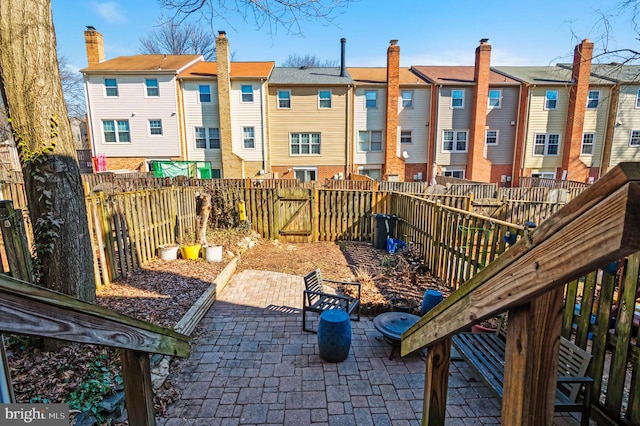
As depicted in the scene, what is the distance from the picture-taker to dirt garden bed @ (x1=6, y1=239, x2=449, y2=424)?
9.78 feet

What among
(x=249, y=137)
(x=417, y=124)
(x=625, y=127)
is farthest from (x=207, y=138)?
(x=625, y=127)

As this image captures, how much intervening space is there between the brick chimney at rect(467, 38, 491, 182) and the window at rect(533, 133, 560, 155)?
3536 millimetres

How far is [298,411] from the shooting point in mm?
3061

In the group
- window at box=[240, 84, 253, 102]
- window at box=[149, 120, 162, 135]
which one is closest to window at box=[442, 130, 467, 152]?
window at box=[240, 84, 253, 102]

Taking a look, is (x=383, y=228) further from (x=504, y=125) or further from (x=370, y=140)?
(x=504, y=125)

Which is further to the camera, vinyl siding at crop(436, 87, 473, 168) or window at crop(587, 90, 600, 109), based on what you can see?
window at crop(587, 90, 600, 109)

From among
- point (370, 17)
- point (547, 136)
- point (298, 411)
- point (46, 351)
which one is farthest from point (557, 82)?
point (46, 351)

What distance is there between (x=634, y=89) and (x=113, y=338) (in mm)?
31236

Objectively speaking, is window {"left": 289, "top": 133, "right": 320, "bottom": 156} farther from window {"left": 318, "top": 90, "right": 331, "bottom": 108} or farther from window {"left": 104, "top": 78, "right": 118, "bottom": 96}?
window {"left": 104, "top": 78, "right": 118, "bottom": 96}

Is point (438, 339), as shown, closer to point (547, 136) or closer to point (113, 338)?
point (113, 338)

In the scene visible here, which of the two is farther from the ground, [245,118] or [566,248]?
[245,118]

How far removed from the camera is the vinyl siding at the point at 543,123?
70.5 ft

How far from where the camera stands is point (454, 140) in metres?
22.0

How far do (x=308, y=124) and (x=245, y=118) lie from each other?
4.14 m
